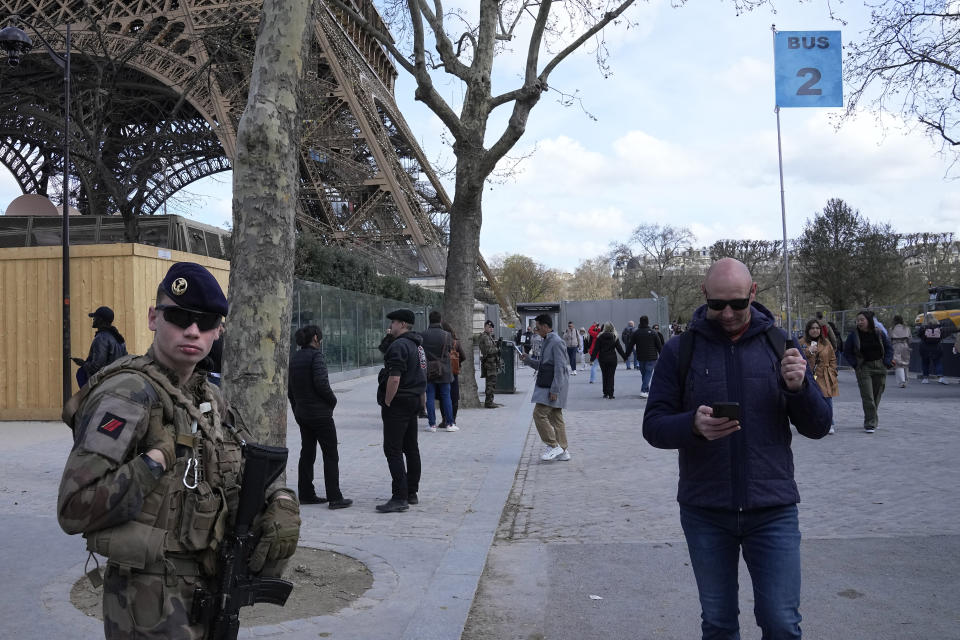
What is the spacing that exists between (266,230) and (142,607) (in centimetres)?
302

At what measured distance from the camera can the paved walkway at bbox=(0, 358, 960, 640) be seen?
14.5 ft

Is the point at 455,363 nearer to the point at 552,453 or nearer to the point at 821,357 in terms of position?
the point at 552,453

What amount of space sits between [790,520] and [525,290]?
245 feet

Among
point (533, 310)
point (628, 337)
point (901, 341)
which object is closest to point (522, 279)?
point (533, 310)

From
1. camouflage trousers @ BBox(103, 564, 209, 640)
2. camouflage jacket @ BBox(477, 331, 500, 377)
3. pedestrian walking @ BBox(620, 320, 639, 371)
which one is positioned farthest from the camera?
pedestrian walking @ BBox(620, 320, 639, 371)

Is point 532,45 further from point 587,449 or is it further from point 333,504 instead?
point 333,504

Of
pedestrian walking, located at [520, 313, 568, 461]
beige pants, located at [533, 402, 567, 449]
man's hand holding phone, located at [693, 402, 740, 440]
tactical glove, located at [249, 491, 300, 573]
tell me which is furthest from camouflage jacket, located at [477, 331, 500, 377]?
tactical glove, located at [249, 491, 300, 573]

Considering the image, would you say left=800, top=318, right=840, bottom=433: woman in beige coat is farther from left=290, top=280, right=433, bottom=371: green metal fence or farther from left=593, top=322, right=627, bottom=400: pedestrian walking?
left=290, top=280, right=433, bottom=371: green metal fence

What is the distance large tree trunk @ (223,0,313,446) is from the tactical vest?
2427mm

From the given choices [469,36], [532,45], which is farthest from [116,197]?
[532,45]

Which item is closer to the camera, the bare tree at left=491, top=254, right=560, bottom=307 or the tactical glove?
the tactical glove

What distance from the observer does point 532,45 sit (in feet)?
46.9

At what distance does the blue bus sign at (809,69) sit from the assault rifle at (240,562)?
12.0 meters

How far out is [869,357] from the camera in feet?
38.2
